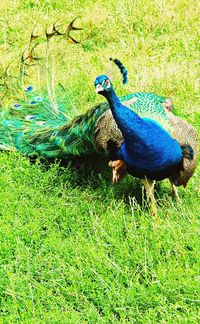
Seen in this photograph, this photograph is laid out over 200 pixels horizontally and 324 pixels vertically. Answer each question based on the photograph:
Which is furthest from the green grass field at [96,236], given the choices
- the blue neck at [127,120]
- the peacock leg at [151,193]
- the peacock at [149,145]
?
the blue neck at [127,120]

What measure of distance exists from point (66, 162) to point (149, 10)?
2768 millimetres

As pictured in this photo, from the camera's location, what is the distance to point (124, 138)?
9.77 feet

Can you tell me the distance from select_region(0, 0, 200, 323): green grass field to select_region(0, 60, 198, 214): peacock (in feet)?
0.42

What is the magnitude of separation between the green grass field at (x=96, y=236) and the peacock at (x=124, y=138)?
0.42ft

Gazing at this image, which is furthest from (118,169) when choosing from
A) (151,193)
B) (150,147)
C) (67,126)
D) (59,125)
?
(59,125)

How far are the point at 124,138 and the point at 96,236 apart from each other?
490 mm

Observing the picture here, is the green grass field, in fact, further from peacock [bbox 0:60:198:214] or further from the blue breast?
the blue breast

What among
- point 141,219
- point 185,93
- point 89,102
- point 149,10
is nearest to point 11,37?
point 149,10

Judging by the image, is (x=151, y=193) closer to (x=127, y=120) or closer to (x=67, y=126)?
(x=127, y=120)

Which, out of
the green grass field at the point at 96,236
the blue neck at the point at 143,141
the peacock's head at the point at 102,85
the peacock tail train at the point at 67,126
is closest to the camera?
the green grass field at the point at 96,236

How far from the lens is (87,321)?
2.54 metres

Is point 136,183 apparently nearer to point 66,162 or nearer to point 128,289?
point 66,162

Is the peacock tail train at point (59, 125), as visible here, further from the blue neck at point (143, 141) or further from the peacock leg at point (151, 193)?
the peacock leg at point (151, 193)

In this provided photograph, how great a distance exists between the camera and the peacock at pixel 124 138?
9.55 ft
